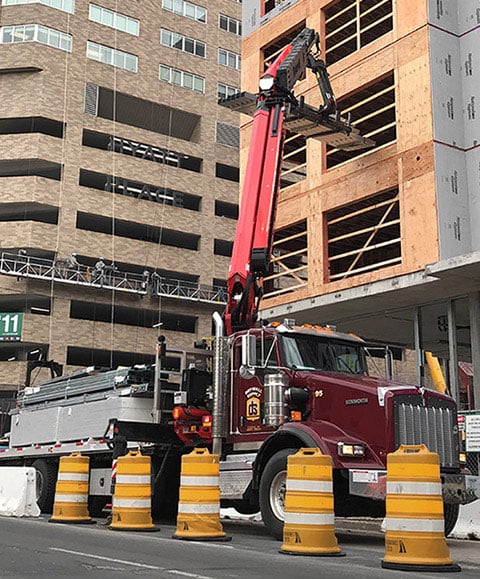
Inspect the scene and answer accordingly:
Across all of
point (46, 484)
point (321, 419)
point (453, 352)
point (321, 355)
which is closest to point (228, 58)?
point (453, 352)

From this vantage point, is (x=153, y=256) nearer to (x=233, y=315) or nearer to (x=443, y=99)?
(x=443, y=99)

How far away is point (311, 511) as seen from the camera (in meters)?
9.51

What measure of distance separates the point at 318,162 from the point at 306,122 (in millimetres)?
2954

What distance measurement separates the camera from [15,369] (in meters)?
50.1

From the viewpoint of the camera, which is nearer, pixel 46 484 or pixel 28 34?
pixel 46 484

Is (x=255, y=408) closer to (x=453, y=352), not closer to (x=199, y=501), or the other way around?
(x=199, y=501)

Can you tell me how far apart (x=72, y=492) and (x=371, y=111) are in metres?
15.1

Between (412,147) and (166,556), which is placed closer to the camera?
(166,556)

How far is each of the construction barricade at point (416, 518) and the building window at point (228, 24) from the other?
5966 centimetres

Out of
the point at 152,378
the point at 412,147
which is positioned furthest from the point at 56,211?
the point at 152,378

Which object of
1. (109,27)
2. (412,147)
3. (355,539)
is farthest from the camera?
(109,27)

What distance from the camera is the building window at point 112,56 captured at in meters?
57.3

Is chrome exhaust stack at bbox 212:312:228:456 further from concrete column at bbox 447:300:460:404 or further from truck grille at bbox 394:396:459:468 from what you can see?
concrete column at bbox 447:300:460:404

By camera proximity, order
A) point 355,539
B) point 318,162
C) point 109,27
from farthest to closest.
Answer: point 109,27 < point 318,162 < point 355,539
